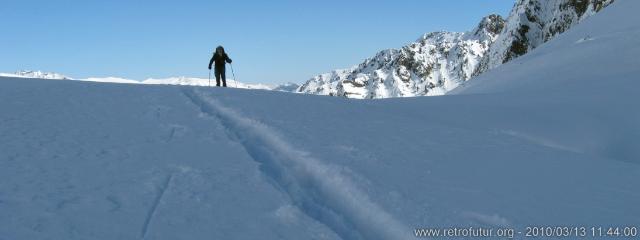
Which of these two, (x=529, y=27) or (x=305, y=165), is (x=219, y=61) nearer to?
(x=305, y=165)

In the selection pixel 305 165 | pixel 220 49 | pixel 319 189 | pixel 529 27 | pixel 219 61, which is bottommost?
pixel 319 189

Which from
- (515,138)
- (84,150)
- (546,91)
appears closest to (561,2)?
(546,91)

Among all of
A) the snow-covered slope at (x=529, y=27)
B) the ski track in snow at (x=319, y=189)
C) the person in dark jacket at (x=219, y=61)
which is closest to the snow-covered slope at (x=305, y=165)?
the ski track in snow at (x=319, y=189)

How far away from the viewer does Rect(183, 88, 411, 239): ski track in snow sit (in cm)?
417

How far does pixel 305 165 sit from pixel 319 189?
0.65m

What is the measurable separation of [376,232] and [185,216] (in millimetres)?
1613

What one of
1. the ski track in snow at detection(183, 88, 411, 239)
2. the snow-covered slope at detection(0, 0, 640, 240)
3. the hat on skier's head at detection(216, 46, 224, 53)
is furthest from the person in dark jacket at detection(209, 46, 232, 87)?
the ski track in snow at detection(183, 88, 411, 239)

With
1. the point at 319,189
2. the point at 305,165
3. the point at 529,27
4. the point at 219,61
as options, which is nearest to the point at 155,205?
the point at 319,189

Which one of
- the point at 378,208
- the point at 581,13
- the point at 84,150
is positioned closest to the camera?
the point at 378,208

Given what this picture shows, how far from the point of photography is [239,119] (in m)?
8.56

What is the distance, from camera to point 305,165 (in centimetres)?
575

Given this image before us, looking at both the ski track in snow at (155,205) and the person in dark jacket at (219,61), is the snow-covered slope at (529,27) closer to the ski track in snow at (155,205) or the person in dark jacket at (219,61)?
the person in dark jacket at (219,61)

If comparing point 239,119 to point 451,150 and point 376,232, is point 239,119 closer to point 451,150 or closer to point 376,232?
point 451,150

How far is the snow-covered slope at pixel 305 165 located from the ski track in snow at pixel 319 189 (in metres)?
0.02
